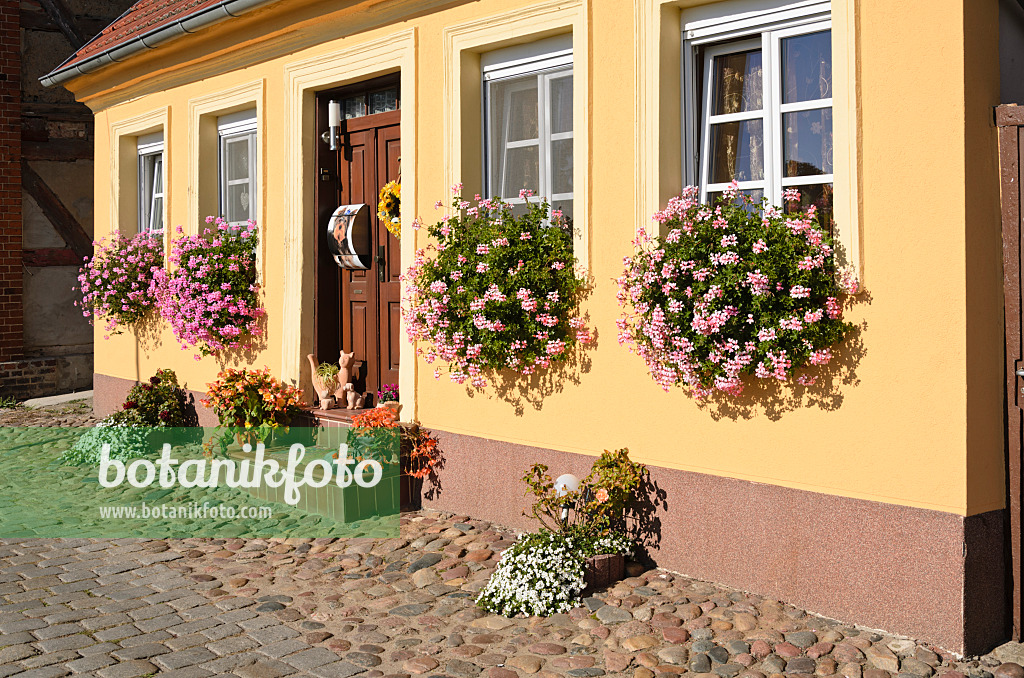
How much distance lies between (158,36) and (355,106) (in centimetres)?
226

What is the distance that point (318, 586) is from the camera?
17.7 feet

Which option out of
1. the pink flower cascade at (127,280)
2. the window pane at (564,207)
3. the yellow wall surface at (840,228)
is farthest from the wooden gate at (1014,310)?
the pink flower cascade at (127,280)

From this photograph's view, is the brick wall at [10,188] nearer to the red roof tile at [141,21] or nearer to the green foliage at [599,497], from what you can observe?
the red roof tile at [141,21]

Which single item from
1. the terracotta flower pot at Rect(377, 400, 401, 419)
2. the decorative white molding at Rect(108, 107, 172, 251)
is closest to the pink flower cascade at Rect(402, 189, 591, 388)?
the terracotta flower pot at Rect(377, 400, 401, 419)

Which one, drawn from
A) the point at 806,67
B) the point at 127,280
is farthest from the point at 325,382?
the point at 806,67

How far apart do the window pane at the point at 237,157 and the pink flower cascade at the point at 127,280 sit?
139 cm

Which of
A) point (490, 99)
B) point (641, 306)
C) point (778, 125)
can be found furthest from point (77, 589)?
point (778, 125)

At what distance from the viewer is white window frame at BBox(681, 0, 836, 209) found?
498 cm

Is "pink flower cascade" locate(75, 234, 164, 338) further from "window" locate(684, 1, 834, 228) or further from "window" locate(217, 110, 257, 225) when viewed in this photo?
"window" locate(684, 1, 834, 228)

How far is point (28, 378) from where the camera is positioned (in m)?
13.1

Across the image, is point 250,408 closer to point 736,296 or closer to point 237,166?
point 237,166

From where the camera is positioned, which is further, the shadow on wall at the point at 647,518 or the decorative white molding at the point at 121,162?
the decorative white molding at the point at 121,162

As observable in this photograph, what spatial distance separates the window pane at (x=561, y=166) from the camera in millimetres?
6203

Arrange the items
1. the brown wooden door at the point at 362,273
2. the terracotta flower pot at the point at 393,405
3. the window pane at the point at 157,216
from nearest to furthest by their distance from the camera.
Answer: the terracotta flower pot at the point at 393,405 < the brown wooden door at the point at 362,273 < the window pane at the point at 157,216
